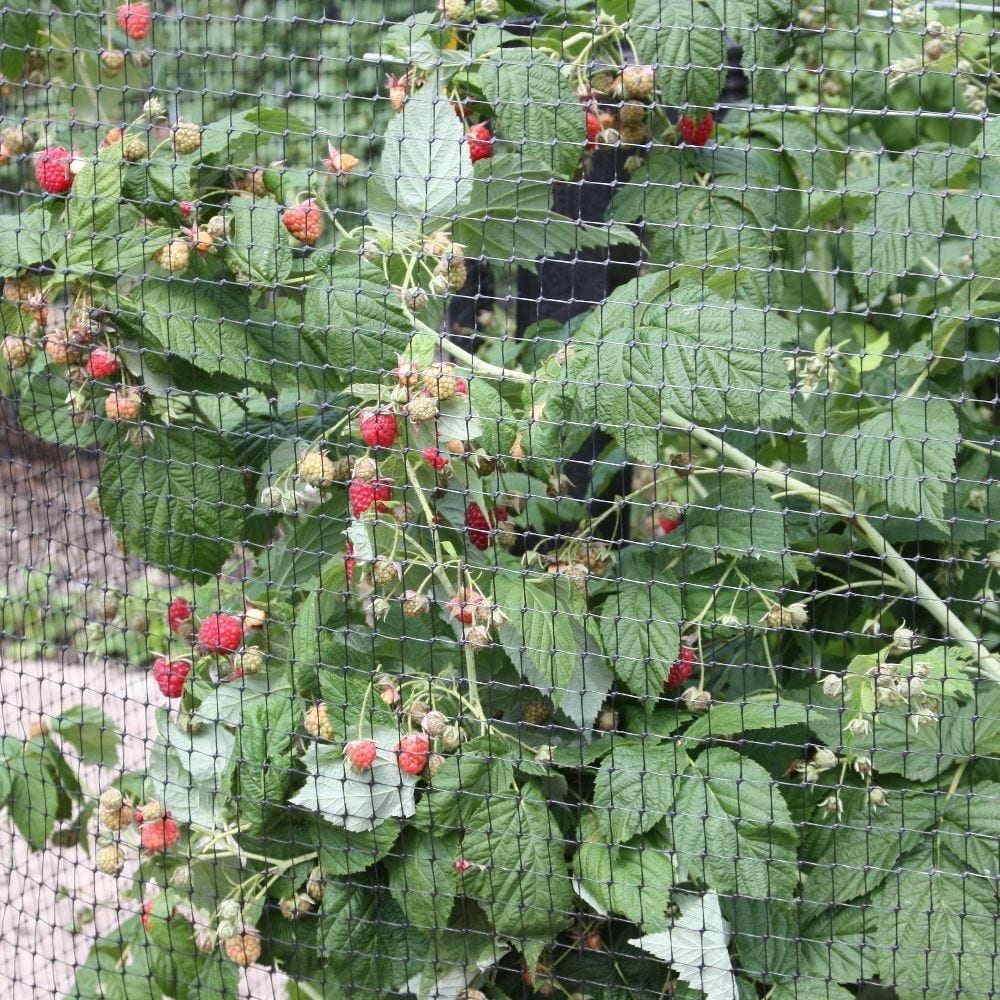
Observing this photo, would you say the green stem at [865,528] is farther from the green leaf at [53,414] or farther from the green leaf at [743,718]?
the green leaf at [53,414]

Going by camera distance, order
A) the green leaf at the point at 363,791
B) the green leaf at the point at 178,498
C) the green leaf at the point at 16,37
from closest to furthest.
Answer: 1. the green leaf at the point at 363,791
2. the green leaf at the point at 178,498
3. the green leaf at the point at 16,37

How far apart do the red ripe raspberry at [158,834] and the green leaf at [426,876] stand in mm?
228

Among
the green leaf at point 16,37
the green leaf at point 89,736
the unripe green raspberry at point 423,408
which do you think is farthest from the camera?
the green leaf at point 89,736

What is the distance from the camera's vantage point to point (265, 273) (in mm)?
1318

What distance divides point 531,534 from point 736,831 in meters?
0.31

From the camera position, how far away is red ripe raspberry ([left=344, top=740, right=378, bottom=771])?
1253mm

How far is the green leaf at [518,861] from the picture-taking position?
1290 millimetres

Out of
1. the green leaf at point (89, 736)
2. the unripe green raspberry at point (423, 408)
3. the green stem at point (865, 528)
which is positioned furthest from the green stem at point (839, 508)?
the green leaf at point (89, 736)

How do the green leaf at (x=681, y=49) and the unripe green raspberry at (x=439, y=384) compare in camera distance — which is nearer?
the unripe green raspberry at (x=439, y=384)

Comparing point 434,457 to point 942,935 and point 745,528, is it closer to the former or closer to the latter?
point 745,528

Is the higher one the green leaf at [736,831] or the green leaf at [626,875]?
the green leaf at [736,831]

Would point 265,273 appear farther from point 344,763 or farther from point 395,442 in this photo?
point 344,763

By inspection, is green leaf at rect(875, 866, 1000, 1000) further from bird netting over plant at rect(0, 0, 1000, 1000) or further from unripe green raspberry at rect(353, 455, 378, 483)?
unripe green raspberry at rect(353, 455, 378, 483)

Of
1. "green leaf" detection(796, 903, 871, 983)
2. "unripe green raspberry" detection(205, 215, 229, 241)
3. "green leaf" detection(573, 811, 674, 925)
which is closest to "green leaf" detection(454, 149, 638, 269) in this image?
"unripe green raspberry" detection(205, 215, 229, 241)
